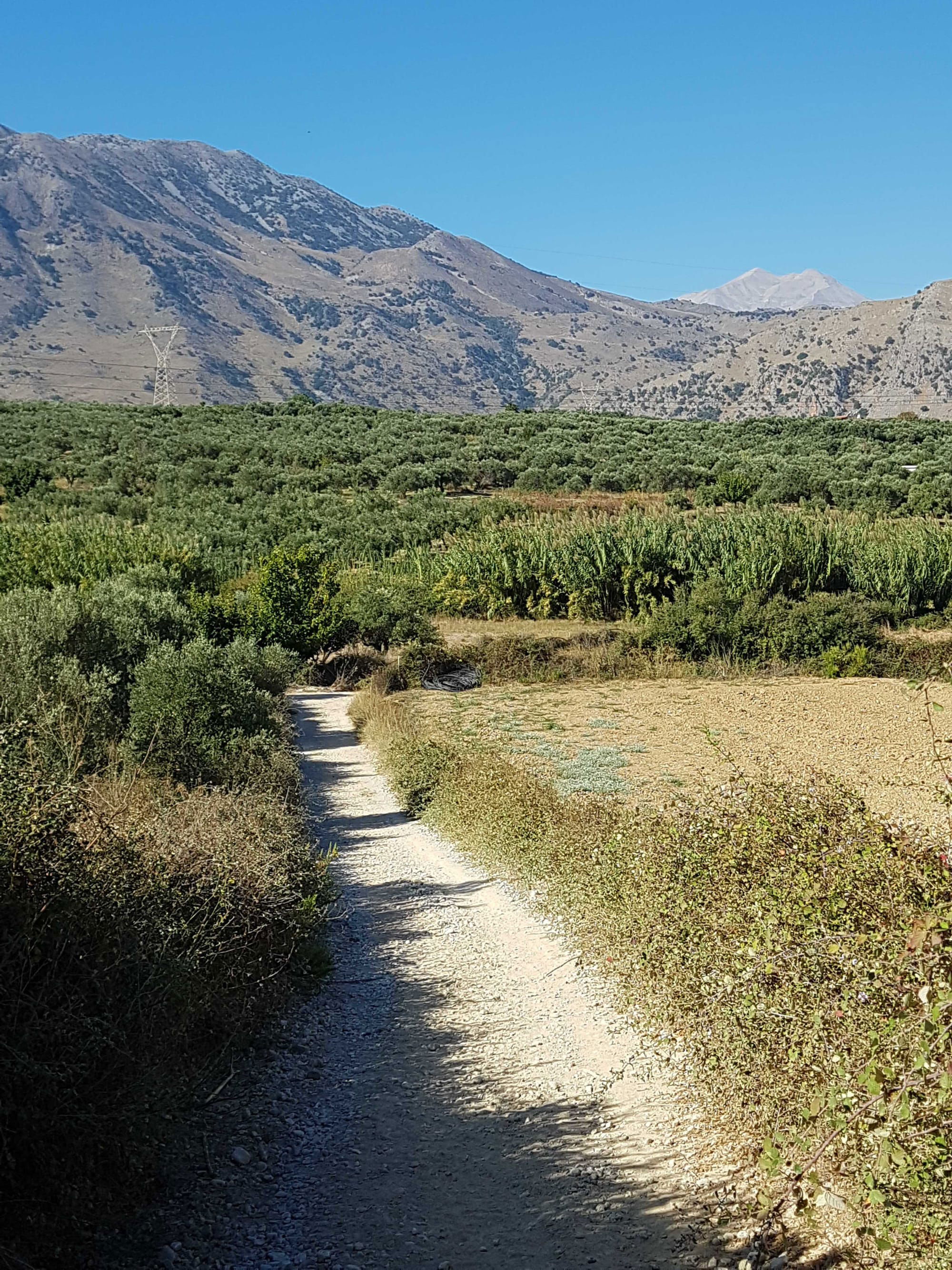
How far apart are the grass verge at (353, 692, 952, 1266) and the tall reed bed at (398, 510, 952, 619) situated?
20225 millimetres

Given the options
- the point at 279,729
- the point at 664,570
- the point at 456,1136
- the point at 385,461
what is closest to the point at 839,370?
the point at 385,461

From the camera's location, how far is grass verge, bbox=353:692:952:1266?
3.65 m

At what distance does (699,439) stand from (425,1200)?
59.4 meters

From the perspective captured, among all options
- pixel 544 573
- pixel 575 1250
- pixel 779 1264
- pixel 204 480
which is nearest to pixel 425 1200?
pixel 575 1250

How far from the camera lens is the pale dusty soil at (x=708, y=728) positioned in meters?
13.2

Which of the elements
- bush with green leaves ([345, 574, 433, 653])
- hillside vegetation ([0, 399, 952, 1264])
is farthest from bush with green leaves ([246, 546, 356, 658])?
bush with green leaves ([345, 574, 433, 653])

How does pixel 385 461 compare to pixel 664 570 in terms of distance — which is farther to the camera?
pixel 385 461

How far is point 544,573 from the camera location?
1089 inches

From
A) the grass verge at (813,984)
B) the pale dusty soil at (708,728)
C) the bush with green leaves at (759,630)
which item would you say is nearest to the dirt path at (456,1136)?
the grass verge at (813,984)

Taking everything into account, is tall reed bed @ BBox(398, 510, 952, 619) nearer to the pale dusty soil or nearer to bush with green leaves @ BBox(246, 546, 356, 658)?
the pale dusty soil

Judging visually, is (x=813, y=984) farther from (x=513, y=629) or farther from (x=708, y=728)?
(x=513, y=629)

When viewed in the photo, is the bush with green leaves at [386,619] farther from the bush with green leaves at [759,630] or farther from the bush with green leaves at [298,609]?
the bush with green leaves at [759,630]

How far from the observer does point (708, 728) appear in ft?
51.8

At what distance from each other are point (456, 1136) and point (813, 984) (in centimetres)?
203
